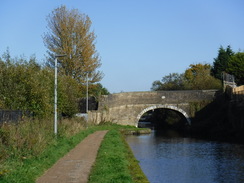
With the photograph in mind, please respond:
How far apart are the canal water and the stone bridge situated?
51.2ft

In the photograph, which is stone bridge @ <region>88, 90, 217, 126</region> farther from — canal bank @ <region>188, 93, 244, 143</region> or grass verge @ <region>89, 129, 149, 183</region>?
grass verge @ <region>89, 129, 149, 183</region>

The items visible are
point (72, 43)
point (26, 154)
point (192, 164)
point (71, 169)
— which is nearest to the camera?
point (71, 169)

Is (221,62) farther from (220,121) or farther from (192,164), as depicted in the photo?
(192,164)

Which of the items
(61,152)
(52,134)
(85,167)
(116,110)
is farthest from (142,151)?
(116,110)

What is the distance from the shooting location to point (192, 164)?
15320mm

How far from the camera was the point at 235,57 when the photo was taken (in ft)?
144

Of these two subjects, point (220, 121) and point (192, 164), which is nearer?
point (192, 164)

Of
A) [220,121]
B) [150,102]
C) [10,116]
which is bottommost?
[220,121]

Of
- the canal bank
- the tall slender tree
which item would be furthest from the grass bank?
the tall slender tree

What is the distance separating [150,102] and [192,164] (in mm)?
22127

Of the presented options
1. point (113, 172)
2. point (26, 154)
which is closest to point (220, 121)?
point (26, 154)

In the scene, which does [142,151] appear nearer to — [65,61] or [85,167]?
[85,167]

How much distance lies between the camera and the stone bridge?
3653 cm

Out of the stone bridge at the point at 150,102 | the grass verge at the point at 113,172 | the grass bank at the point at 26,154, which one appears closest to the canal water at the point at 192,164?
the grass verge at the point at 113,172
